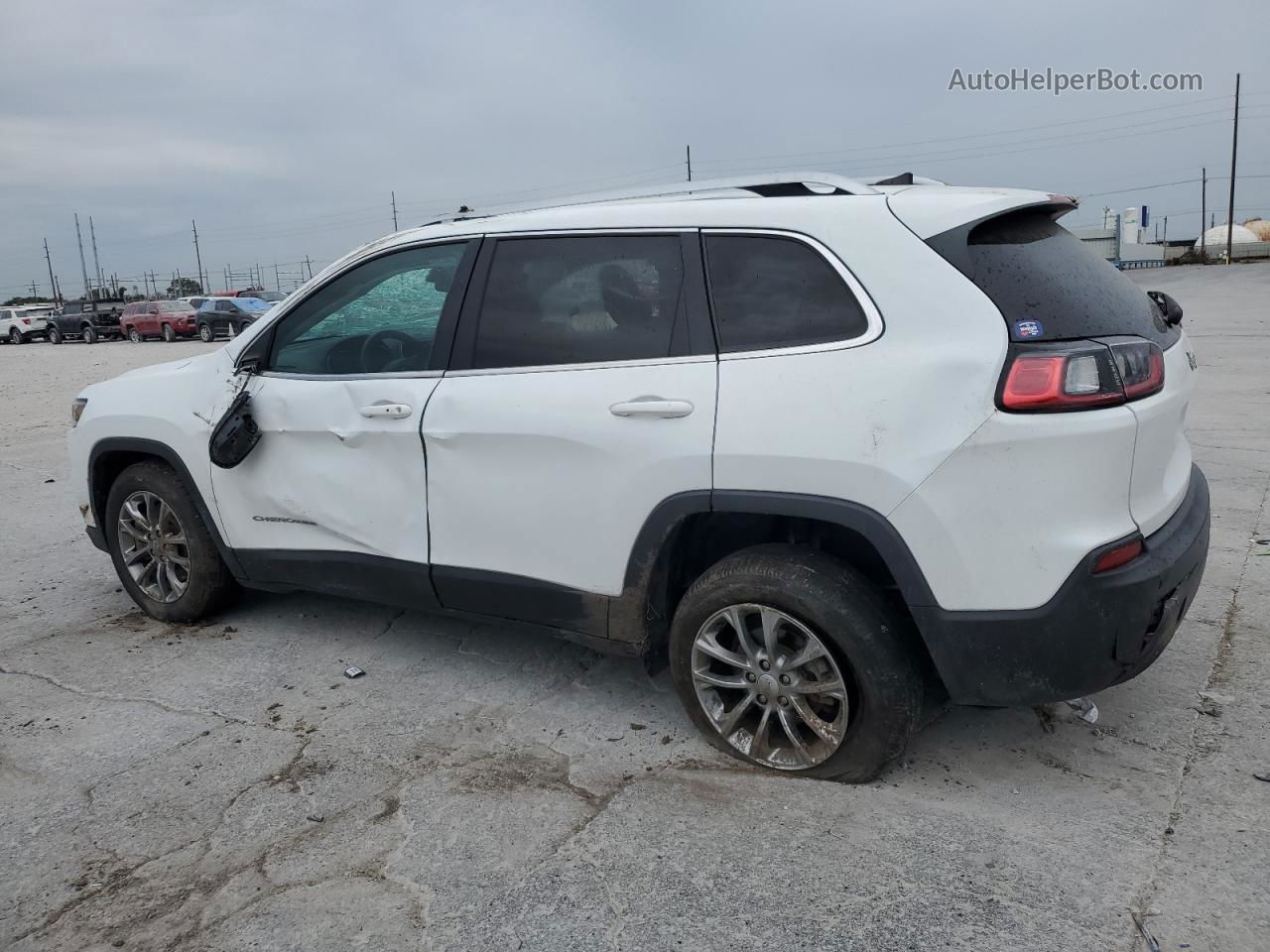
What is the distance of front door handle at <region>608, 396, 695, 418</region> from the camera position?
3.09 metres

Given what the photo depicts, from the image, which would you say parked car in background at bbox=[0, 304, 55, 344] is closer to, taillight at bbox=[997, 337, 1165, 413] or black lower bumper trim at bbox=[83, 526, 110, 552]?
black lower bumper trim at bbox=[83, 526, 110, 552]

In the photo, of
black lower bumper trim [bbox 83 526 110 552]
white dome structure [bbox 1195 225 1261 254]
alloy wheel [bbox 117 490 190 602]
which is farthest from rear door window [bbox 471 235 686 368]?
white dome structure [bbox 1195 225 1261 254]

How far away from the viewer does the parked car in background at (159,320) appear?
3438 centimetres

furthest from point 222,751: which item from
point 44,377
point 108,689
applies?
point 44,377

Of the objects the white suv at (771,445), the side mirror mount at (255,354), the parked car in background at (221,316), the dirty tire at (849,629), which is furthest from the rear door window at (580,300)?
the parked car in background at (221,316)

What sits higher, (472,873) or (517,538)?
(517,538)

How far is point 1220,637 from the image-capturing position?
412 centimetres

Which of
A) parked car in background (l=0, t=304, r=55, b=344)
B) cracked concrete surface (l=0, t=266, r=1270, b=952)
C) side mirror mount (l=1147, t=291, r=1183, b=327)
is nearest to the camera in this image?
cracked concrete surface (l=0, t=266, r=1270, b=952)

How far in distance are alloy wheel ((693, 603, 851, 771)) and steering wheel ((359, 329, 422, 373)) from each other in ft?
5.18

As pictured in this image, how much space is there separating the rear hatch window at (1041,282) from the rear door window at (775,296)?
0.32 metres

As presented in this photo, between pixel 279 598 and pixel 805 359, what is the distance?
11.0 ft

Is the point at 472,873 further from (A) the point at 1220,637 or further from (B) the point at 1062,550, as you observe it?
(A) the point at 1220,637

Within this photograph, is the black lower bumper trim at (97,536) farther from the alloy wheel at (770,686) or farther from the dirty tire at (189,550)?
the alloy wheel at (770,686)

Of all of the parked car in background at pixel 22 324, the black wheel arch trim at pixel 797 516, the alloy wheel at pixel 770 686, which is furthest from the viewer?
the parked car in background at pixel 22 324
